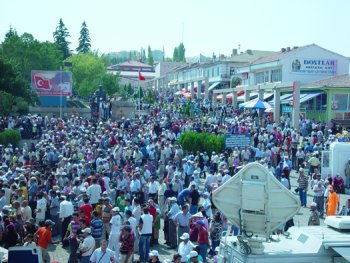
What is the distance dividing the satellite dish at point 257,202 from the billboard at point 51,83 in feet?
140

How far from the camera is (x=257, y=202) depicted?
628cm

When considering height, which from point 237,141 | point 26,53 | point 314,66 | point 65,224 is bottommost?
point 65,224

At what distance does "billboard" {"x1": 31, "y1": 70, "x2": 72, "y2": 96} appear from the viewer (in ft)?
158

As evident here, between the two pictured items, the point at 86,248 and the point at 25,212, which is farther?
the point at 25,212

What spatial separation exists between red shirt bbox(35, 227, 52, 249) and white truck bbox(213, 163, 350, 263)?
6679mm

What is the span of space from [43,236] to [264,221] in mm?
7277

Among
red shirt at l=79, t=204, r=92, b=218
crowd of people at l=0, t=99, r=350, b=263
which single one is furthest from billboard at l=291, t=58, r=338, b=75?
red shirt at l=79, t=204, r=92, b=218

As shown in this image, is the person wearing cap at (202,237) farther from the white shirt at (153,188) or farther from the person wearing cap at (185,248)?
the white shirt at (153,188)

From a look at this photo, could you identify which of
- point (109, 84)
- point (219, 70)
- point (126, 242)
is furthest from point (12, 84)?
point (219, 70)

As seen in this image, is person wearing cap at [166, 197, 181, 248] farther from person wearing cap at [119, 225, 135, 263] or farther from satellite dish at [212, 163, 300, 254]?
satellite dish at [212, 163, 300, 254]

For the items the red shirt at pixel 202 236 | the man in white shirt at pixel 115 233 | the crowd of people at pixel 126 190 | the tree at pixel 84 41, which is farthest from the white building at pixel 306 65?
the tree at pixel 84 41

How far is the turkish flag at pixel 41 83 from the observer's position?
4853 cm

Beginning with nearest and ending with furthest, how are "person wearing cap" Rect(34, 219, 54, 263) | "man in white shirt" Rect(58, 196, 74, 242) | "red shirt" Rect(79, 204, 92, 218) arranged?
"person wearing cap" Rect(34, 219, 54, 263)
"red shirt" Rect(79, 204, 92, 218)
"man in white shirt" Rect(58, 196, 74, 242)

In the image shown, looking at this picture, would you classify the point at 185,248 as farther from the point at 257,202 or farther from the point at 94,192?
the point at 94,192
